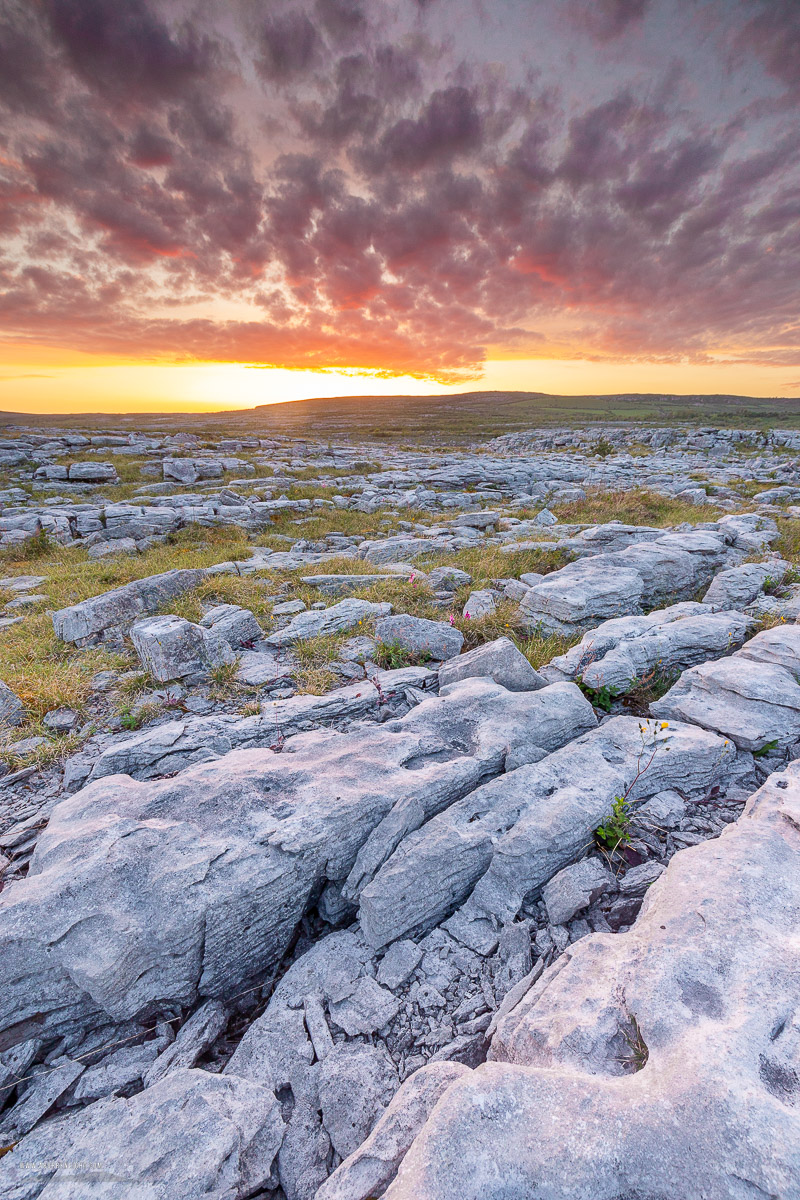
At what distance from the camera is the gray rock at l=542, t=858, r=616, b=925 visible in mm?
3818

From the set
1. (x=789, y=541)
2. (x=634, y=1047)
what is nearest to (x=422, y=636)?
(x=634, y=1047)

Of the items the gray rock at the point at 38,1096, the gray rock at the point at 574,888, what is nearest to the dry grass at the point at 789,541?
the gray rock at the point at 574,888

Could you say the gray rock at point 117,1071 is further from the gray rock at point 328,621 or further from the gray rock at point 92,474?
the gray rock at point 92,474

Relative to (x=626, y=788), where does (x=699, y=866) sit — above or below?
above

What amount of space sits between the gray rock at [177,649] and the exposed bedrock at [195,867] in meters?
2.77

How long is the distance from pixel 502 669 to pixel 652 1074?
15.1ft

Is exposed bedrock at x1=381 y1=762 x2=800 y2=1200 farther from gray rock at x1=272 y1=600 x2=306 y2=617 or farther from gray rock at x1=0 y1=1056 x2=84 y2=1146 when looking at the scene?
gray rock at x1=272 y1=600 x2=306 y2=617

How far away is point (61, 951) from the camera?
3.38 meters

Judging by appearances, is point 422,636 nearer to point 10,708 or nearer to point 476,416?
point 10,708

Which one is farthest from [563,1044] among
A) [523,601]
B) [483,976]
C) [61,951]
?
[523,601]

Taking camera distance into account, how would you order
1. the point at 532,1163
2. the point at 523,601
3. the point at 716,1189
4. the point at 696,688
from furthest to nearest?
the point at 523,601 → the point at 696,688 → the point at 532,1163 → the point at 716,1189

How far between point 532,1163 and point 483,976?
1570 millimetres

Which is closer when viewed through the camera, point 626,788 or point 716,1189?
point 716,1189

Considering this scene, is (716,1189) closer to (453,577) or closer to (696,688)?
(696,688)
